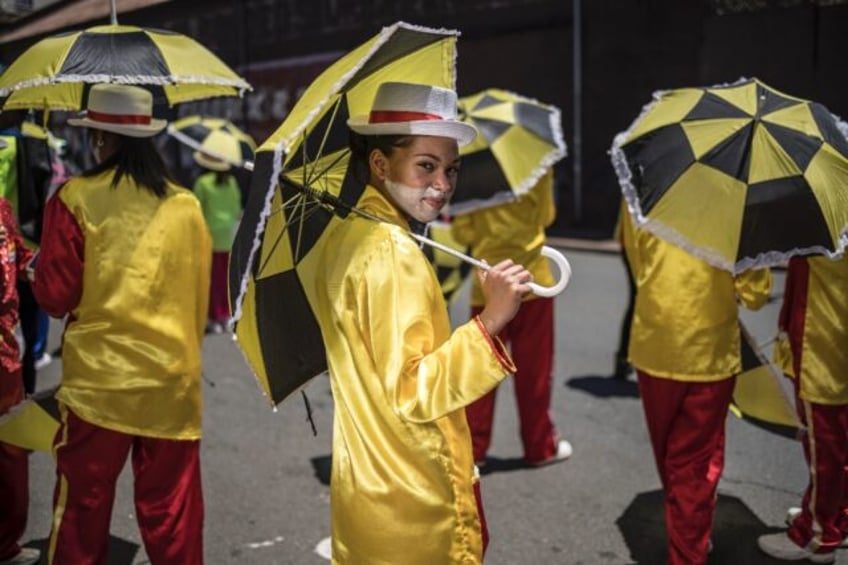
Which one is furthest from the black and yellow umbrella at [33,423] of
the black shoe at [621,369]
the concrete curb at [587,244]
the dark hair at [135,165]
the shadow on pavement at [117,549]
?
the concrete curb at [587,244]

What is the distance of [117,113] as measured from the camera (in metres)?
3.17

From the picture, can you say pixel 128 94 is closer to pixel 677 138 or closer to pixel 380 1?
pixel 677 138

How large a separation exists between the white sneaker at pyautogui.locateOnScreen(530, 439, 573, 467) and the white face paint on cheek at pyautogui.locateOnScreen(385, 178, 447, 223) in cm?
311

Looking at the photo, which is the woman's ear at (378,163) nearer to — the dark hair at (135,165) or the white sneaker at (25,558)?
the dark hair at (135,165)

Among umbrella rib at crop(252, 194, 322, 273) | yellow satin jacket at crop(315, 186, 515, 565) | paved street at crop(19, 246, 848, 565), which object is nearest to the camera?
yellow satin jacket at crop(315, 186, 515, 565)

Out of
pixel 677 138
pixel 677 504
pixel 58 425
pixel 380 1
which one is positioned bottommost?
pixel 677 504

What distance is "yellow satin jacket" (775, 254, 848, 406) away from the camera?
352 cm

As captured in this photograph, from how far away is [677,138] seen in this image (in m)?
3.28

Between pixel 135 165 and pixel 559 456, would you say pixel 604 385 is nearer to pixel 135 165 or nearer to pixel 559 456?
pixel 559 456

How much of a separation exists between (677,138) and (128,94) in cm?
194

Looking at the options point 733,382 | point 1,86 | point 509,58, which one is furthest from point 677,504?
point 509,58

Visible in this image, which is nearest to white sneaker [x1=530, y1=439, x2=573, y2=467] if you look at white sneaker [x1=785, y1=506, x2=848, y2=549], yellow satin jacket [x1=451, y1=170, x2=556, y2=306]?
yellow satin jacket [x1=451, y1=170, x2=556, y2=306]

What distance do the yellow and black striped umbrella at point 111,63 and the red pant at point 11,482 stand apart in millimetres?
1104

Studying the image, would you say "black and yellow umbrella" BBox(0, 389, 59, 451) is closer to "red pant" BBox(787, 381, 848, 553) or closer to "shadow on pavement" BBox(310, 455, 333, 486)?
"shadow on pavement" BBox(310, 455, 333, 486)
